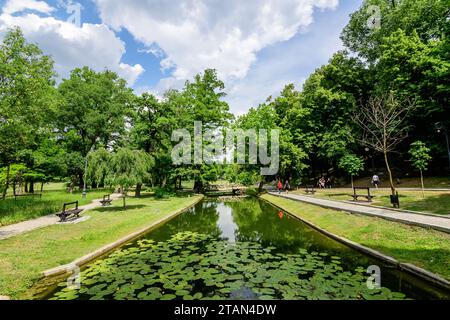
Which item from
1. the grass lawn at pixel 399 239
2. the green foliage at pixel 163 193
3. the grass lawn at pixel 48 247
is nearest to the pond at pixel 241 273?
the grass lawn at pixel 399 239

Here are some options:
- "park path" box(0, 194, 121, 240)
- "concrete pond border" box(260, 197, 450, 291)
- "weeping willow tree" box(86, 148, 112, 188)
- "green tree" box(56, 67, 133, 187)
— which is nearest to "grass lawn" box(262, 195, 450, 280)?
"concrete pond border" box(260, 197, 450, 291)

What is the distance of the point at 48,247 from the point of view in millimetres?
8719

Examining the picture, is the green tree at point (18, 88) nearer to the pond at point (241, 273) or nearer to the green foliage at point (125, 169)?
the green foliage at point (125, 169)

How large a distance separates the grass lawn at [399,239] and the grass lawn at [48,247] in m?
10.2

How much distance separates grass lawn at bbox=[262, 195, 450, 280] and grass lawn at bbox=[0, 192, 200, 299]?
1018 cm

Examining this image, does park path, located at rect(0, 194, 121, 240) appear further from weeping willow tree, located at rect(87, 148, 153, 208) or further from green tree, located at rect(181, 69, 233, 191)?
green tree, located at rect(181, 69, 233, 191)

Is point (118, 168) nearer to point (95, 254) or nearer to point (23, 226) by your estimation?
point (23, 226)

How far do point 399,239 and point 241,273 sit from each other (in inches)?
241

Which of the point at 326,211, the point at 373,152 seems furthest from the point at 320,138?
the point at 326,211

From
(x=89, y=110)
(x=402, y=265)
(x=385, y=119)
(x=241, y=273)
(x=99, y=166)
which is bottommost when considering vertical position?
(x=241, y=273)

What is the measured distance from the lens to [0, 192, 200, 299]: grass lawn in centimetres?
612

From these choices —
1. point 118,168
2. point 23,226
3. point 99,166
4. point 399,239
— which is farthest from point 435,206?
point 99,166

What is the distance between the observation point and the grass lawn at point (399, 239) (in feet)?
21.2
